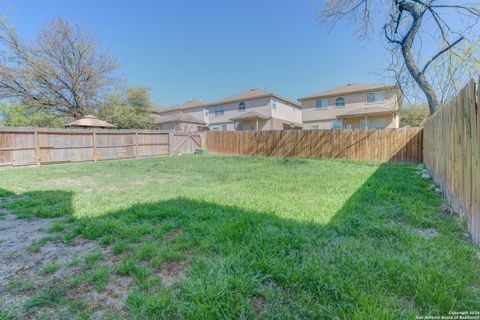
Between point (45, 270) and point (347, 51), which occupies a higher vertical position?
point (347, 51)

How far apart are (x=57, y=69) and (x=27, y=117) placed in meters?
4.30

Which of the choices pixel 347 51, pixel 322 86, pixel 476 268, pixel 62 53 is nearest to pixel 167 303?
pixel 476 268

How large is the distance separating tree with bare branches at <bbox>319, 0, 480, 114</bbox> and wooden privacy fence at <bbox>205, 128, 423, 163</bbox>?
1912 millimetres

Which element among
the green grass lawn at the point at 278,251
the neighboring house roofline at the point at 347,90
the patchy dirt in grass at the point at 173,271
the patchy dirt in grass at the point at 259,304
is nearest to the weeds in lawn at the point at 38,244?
Answer: the green grass lawn at the point at 278,251

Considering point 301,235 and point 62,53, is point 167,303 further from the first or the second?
point 62,53

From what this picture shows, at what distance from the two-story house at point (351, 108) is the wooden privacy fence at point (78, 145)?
12.9m

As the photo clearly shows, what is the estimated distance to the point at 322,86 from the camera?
77.1 ft

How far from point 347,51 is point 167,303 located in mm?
13618

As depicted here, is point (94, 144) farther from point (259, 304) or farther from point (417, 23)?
point (417, 23)

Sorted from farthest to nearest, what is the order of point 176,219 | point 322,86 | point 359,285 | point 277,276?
point 322,86, point 176,219, point 277,276, point 359,285

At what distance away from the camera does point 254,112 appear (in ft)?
75.3

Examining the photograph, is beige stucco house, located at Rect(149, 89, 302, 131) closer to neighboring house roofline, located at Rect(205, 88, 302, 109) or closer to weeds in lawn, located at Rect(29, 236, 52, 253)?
neighboring house roofline, located at Rect(205, 88, 302, 109)

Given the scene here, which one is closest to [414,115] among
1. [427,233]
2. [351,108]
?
[351,108]

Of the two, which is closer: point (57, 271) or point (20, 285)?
point (20, 285)
